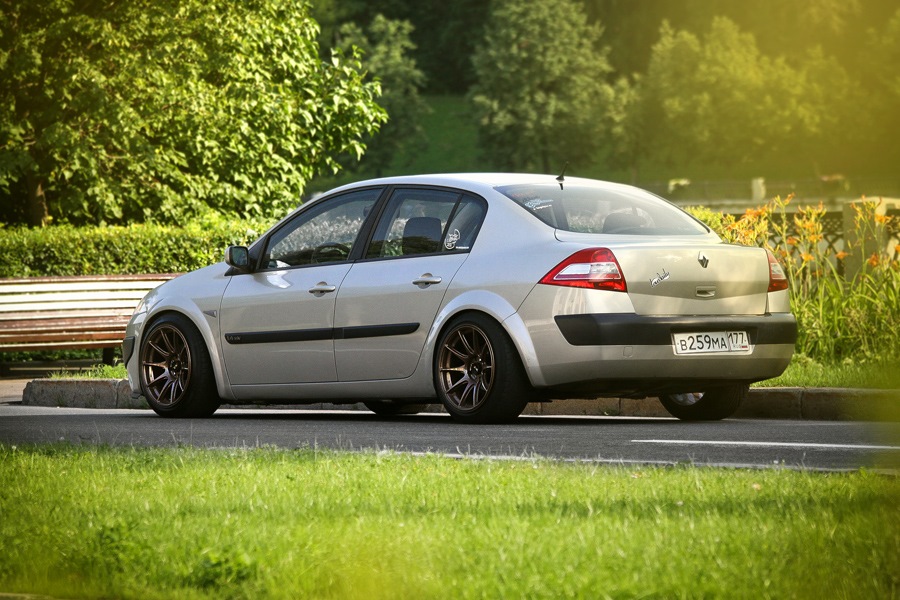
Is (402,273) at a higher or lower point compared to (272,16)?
lower

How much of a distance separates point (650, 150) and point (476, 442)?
79714mm

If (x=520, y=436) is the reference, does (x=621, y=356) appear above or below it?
above

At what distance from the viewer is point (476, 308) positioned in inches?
340

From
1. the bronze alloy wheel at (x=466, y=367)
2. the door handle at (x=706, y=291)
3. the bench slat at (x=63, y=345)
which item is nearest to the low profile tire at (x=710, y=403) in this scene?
the door handle at (x=706, y=291)

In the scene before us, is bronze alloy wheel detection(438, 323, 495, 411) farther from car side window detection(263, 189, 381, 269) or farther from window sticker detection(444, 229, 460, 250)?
car side window detection(263, 189, 381, 269)

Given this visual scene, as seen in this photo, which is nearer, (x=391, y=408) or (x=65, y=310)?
(x=391, y=408)

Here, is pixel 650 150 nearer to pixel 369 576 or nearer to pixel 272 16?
pixel 272 16

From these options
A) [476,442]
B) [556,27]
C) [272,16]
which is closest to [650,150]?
[556,27]

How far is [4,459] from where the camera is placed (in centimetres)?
683

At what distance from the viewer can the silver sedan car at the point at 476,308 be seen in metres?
8.34

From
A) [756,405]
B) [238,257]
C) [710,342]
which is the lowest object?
[756,405]

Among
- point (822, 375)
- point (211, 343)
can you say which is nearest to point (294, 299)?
point (211, 343)

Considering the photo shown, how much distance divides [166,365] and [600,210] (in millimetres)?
3496

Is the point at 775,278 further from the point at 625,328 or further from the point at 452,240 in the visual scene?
the point at 452,240
